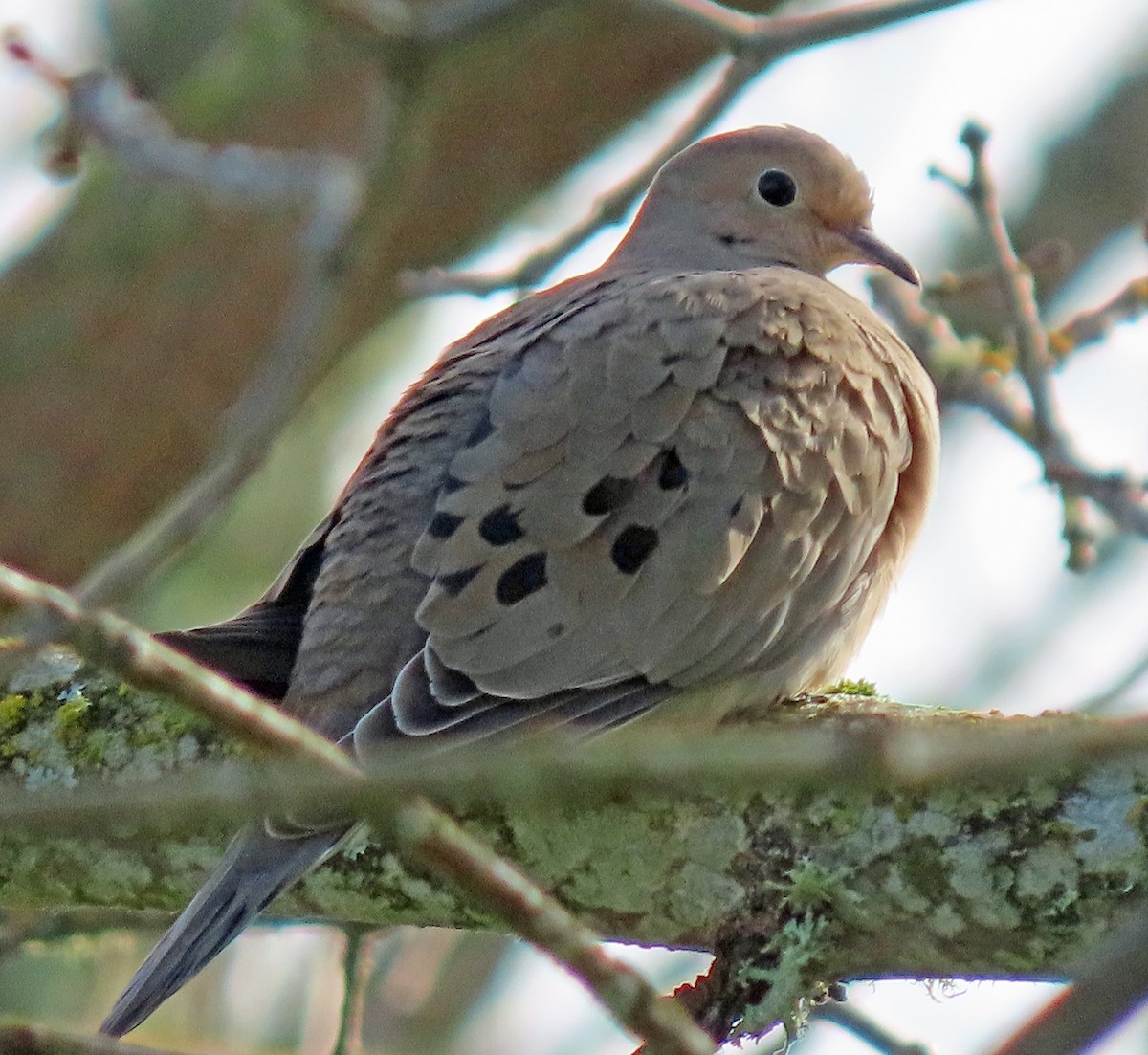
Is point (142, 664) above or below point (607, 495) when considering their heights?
below

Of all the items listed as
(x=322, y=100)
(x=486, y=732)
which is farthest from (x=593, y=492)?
(x=322, y=100)

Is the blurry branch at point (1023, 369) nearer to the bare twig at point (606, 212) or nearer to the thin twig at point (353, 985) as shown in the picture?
the bare twig at point (606, 212)

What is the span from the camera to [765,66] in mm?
3100

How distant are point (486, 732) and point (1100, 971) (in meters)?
1.76

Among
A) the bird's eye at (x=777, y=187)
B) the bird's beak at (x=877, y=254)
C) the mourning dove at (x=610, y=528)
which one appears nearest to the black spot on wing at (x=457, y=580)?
the mourning dove at (x=610, y=528)

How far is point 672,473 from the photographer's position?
315 centimetres

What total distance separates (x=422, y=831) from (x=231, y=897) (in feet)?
3.74

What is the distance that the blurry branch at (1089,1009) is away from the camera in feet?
3.83

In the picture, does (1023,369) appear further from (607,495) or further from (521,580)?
(521,580)

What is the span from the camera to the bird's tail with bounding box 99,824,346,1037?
2.61 m

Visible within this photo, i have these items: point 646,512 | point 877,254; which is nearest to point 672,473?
point 646,512

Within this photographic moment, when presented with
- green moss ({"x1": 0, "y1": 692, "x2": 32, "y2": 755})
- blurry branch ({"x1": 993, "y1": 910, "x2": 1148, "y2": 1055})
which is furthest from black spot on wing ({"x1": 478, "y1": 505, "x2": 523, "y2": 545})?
blurry branch ({"x1": 993, "y1": 910, "x2": 1148, "y2": 1055})

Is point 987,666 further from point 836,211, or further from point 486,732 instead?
point 486,732

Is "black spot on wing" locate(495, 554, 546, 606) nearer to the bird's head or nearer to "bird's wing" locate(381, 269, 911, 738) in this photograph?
"bird's wing" locate(381, 269, 911, 738)
